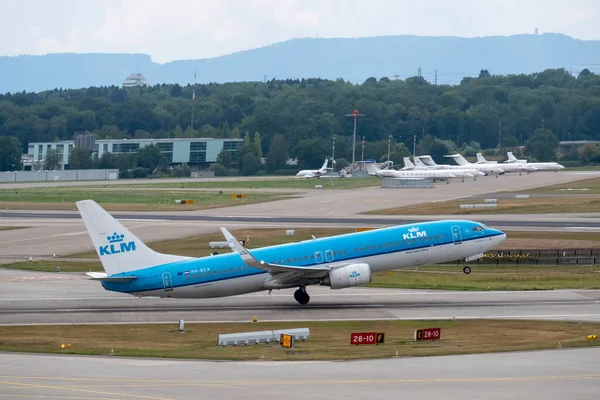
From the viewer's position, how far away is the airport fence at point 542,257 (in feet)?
241

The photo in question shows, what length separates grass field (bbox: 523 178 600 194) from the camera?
14762 cm

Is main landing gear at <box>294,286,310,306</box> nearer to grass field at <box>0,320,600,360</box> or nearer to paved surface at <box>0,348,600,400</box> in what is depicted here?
grass field at <box>0,320,600,360</box>

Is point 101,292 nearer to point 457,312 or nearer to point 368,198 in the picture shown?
point 457,312

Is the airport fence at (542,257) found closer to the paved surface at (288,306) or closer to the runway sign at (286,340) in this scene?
the paved surface at (288,306)

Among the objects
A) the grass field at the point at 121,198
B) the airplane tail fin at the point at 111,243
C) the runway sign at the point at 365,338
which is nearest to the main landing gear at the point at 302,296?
the airplane tail fin at the point at 111,243

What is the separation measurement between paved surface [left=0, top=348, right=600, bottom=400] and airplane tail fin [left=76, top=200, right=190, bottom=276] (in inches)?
566

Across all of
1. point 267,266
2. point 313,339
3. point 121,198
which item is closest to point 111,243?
point 267,266

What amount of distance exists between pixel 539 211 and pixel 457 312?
65.2 m

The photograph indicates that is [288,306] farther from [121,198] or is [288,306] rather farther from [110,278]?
[121,198]

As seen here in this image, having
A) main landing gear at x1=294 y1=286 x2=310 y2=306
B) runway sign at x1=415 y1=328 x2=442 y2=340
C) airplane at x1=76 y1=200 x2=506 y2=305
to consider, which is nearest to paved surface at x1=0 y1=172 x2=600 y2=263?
airplane at x1=76 y1=200 x2=506 y2=305

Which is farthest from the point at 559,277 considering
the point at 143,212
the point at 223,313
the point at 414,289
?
the point at 143,212

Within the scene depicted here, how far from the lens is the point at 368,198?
146 metres

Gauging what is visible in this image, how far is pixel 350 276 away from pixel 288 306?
4482 mm

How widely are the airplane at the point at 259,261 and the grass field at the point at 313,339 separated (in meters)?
4.57
